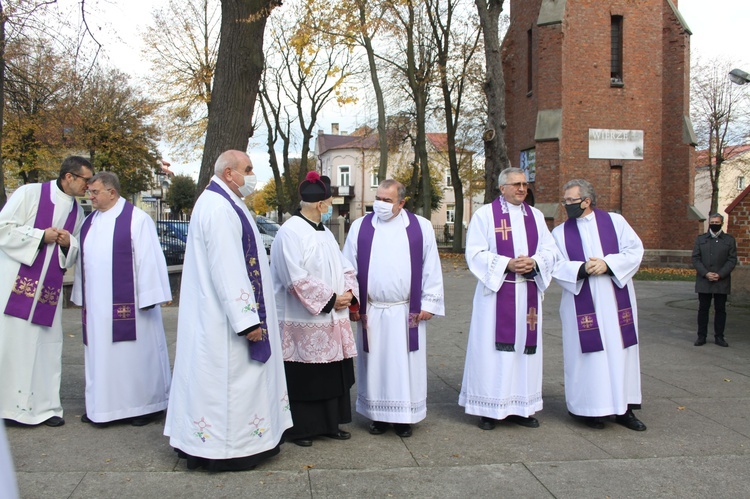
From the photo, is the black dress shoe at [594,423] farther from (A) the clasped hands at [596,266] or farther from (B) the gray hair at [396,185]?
(B) the gray hair at [396,185]

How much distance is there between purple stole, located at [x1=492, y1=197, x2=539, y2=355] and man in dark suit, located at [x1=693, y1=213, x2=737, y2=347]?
5.23 meters

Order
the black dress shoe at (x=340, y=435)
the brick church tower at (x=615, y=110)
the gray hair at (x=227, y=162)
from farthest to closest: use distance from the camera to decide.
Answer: the brick church tower at (x=615, y=110), the black dress shoe at (x=340, y=435), the gray hair at (x=227, y=162)

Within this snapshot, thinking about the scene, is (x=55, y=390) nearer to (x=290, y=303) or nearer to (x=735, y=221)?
(x=290, y=303)

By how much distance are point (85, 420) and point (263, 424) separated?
2.12m

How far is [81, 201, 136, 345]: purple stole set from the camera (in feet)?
18.6

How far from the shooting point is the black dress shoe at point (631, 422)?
5597 millimetres

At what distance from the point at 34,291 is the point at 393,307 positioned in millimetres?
3177

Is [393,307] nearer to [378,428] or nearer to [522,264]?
[378,428]

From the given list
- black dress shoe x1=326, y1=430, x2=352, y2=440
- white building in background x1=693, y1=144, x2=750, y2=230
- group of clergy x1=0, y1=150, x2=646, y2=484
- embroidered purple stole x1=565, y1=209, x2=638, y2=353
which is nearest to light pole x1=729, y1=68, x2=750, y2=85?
group of clergy x1=0, y1=150, x2=646, y2=484

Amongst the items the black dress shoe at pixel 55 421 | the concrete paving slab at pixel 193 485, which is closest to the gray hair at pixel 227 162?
the concrete paving slab at pixel 193 485

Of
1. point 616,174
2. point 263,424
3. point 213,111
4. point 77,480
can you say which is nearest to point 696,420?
point 263,424

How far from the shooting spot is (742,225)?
12930mm

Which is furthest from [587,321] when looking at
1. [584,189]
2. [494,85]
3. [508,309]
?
[494,85]

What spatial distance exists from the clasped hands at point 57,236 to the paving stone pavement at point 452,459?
1584mm
